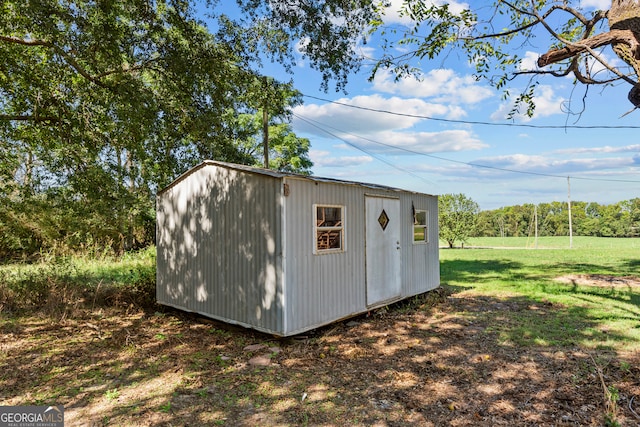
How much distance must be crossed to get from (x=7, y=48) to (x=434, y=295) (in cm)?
1033

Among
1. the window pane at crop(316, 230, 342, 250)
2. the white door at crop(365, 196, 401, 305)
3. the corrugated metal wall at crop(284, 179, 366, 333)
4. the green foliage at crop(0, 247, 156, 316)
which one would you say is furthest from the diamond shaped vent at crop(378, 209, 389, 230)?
the green foliage at crop(0, 247, 156, 316)

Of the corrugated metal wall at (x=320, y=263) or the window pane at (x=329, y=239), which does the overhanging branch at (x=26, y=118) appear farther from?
the window pane at (x=329, y=239)

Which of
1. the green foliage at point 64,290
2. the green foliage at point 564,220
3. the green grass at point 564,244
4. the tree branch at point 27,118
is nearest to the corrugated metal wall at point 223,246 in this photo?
Result: the green foliage at point 64,290

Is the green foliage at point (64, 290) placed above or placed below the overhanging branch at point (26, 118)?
below

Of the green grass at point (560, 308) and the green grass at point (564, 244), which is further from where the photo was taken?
the green grass at point (564, 244)

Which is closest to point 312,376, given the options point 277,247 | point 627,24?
point 277,247

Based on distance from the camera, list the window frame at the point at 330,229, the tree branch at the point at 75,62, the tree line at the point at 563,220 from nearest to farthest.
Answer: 1. the window frame at the point at 330,229
2. the tree branch at the point at 75,62
3. the tree line at the point at 563,220

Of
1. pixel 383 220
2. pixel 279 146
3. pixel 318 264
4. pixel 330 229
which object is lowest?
pixel 318 264

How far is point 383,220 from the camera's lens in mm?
6980

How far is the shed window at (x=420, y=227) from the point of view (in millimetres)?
8180

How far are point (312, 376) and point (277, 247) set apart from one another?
173 centimetres

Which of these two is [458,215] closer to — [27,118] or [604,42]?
[604,42]

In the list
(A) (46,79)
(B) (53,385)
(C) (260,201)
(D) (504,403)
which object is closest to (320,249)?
(C) (260,201)

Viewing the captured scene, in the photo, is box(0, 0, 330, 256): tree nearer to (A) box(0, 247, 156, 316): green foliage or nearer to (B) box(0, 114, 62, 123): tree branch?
(B) box(0, 114, 62, 123): tree branch
